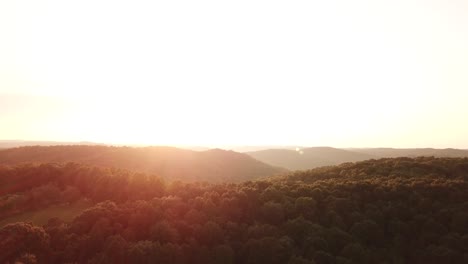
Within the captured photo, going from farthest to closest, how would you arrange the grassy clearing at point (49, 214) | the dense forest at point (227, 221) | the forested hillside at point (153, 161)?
1. the forested hillside at point (153, 161)
2. the grassy clearing at point (49, 214)
3. the dense forest at point (227, 221)

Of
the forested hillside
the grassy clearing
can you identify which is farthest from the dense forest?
the forested hillside

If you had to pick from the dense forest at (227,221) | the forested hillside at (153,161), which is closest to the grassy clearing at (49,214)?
the dense forest at (227,221)

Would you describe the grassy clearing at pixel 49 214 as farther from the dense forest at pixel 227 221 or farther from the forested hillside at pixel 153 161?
the forested hillside at pixel 153 161

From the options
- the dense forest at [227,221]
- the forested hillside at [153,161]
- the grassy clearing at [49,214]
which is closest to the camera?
the dense forest at [227,221]

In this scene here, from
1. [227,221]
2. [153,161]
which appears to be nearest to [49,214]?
[227,221]

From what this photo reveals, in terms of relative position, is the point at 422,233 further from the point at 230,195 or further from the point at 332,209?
the point at 230,195

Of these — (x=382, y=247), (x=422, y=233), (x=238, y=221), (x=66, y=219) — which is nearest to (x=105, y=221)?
(x=66, y=219)

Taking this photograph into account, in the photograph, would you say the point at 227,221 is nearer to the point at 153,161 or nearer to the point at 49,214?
the point at 49,214
